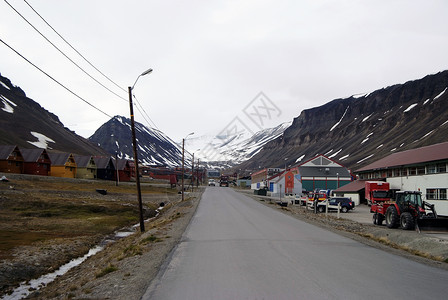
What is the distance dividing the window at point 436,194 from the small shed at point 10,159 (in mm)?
71746

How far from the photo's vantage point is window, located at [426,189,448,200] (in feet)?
119

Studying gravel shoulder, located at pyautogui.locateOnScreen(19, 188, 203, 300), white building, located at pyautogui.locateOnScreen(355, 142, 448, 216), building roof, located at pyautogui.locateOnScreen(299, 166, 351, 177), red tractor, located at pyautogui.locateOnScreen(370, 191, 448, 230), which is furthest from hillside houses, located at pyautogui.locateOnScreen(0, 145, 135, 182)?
gravel shoulder, located at pyautogui.locateOnScreen(19, 188, 203, 300)

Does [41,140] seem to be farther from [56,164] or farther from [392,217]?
[392,217]

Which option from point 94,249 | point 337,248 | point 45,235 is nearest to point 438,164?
point 337,248

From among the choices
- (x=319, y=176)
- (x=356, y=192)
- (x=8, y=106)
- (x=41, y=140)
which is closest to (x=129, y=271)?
(x=356, y=192)

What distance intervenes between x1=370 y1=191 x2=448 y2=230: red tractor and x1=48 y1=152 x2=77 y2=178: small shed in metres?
77.3

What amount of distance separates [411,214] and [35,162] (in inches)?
2974

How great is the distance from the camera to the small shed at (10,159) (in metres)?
73.8

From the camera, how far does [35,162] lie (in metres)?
79.2

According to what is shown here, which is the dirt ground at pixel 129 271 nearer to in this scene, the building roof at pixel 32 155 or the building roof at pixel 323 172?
the building roof at pixel 323 172

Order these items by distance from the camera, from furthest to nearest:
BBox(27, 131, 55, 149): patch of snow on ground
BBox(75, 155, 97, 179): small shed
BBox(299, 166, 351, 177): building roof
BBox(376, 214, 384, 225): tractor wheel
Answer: BBox(27, 131, 55, 149): patch of snow on ground < BBox(75, 155, 97, 179): small shed < BBox(299, 166, 351, 177): building roof < BBox(376, 214, 384, 225): tractor wheel

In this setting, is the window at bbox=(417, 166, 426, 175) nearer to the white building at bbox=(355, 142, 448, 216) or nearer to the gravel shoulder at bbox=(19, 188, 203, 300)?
the white building at bbox=(355, 142, 448, 216)

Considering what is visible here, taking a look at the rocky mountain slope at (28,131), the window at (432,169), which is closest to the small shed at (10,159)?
the rocky mountain slope at (28,131)

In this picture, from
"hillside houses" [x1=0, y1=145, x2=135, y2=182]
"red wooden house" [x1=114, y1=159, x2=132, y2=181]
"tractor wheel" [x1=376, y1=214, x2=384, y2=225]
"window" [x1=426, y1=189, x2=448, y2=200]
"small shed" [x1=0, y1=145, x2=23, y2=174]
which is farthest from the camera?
"red wooden house" [x1=114, y1=159, x2=132, y2=181]
